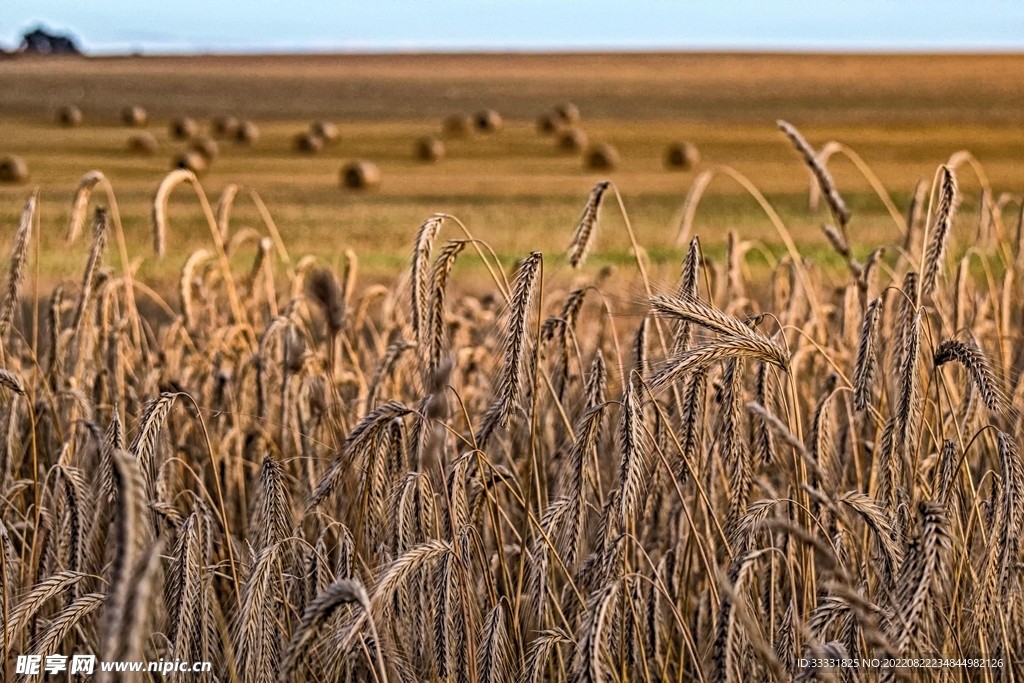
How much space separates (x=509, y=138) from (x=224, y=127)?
727cm

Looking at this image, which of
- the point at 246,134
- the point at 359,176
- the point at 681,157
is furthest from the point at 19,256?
the point at 246,134

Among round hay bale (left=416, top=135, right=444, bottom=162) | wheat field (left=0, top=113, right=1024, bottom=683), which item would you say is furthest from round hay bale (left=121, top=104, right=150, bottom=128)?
wheat field (left=0, top=113, right=1024, bottom=683)

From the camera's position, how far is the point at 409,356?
12.8ft

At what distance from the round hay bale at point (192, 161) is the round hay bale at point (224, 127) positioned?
138 inches

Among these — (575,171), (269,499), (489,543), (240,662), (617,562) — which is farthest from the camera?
(575,171)

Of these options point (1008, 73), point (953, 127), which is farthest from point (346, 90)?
point (1008, 73)

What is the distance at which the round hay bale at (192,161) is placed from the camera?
2038 cm

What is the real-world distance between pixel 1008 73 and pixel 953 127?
30.8ft

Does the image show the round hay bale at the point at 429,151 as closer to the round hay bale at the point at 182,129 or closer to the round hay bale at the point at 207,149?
the round hay bale at the point at 207,149

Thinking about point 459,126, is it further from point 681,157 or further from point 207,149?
point 207,149

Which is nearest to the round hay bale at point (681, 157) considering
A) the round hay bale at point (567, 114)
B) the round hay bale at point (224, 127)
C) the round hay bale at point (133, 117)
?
the round hay bale at point (567, 114)

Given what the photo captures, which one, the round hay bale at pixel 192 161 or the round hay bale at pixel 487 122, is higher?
the round hay bale at pixel 487 122

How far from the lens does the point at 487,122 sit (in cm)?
3017

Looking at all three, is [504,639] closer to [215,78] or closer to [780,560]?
[780,560]
